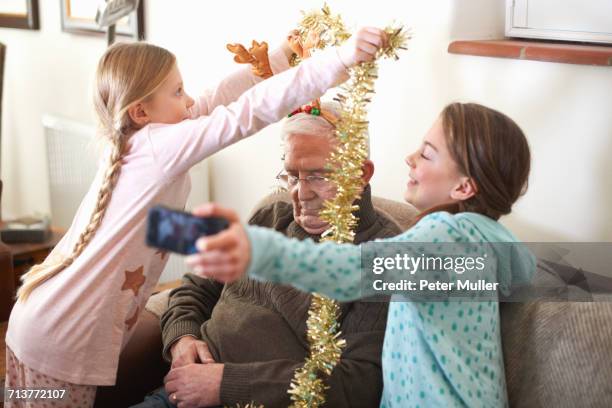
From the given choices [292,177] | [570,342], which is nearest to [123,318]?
[292,177]

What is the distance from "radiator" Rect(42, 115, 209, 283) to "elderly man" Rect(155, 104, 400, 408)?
1.66 metres

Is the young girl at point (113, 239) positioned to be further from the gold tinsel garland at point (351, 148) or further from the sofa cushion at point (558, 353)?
the sofa cushion at point (558, 353)

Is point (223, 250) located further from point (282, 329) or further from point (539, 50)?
point (539, 50)

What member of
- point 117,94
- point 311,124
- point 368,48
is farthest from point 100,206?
point 368,48

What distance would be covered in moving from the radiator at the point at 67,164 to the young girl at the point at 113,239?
1702 millimetres

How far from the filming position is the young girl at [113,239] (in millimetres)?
1546

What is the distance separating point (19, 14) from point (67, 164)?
0.89 m

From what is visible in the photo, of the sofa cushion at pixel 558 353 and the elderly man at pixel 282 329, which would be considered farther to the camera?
the elderly man at pixel 282 329

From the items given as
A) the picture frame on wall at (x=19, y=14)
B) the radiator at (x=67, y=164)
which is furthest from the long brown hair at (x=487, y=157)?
the picture frame on wall at (x=19, y=14)

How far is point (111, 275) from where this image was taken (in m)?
1.56

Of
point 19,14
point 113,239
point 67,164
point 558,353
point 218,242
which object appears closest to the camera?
point 218,242

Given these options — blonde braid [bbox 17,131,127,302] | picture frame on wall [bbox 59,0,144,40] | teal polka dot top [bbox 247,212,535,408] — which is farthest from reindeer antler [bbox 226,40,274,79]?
picture frame on wall [bbox 59,0,144,40]

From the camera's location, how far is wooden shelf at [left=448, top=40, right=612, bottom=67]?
1621 mm

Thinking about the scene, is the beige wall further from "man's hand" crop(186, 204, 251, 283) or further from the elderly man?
"man's hand" crop(186, 204, 251, 283)
